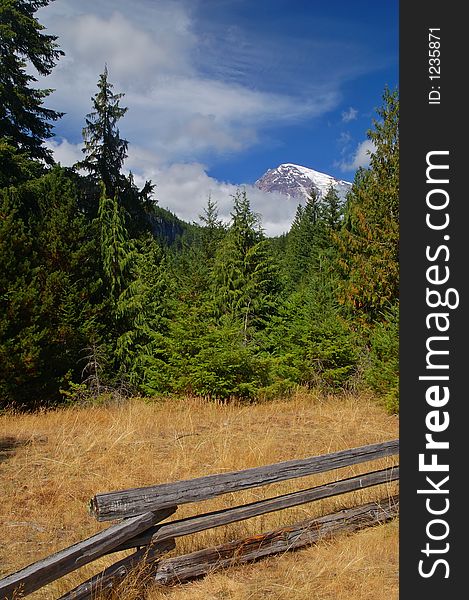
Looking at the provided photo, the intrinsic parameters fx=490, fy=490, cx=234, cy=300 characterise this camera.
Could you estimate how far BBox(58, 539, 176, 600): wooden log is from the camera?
358 cm

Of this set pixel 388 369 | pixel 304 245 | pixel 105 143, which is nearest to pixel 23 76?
pixel 105 143

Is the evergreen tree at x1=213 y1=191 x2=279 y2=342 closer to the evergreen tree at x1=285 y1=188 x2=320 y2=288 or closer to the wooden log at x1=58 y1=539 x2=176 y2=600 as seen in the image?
the wooden log at x1=58 y1=539 x2=176 y2=600

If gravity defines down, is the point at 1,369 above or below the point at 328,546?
above

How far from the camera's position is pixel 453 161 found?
10.5 feet

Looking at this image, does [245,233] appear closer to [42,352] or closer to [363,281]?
[363,281]

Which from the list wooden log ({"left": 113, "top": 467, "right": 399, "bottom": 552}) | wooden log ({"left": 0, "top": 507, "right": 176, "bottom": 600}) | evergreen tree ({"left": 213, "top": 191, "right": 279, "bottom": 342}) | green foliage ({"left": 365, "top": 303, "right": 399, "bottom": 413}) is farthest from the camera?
evergreen tree ({"left": 213, "top": 191, "right": 279, "bottom": 342})

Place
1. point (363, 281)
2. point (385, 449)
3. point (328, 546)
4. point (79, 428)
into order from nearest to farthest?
point (328, 546) → point (385, 449) → point (79, 428) → point (363, 281)

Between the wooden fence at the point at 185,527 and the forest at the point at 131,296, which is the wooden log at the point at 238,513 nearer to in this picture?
the wooden fence at the point at 185,527

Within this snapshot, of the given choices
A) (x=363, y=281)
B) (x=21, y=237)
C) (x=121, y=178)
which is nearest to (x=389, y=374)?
(x=363, y=281)

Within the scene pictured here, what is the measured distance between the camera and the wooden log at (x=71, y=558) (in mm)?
2947

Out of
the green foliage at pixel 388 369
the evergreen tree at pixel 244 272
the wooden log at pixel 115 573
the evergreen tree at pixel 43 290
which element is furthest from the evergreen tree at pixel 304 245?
the wooden log at pixel 115 573

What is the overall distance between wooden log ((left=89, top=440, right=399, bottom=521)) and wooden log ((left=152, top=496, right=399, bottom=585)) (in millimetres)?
581

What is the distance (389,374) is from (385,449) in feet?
22.3

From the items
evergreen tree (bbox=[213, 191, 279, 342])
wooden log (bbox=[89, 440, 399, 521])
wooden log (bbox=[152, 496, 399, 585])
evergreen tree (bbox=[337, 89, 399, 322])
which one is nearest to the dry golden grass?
wooden log (bbox=[152, 496, 399, 585])
